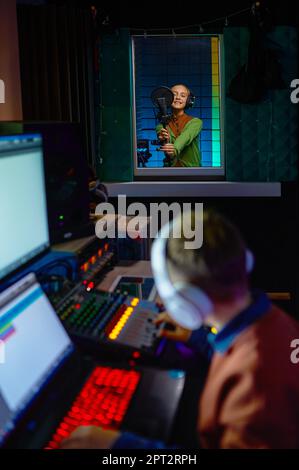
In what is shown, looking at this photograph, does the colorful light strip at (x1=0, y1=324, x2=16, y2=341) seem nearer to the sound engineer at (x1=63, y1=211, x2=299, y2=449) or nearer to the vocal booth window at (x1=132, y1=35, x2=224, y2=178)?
the sound engineer at (x1=63, y1=211, x2=299, y2=449)

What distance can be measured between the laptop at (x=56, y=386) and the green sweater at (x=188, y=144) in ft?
11.3

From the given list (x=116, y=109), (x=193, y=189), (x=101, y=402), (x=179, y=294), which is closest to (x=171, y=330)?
(x=101, y=402)

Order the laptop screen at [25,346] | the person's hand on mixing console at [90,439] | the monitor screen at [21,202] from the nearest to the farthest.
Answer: the person's hand on mixing console at [90,439]
the laptop screen at [25,346]
the monitor screen at [21,202]

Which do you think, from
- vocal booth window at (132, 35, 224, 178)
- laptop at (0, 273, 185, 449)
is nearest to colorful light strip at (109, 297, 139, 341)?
laptop at (0, 273, 185, 449)

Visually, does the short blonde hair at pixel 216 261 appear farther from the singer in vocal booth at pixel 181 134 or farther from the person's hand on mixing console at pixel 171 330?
the singer in vocal booth at pixel 181 134

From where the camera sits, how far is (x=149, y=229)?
2678 millimetres

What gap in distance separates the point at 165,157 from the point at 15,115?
1.96 m

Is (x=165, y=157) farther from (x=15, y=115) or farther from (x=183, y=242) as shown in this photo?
(x=183, y=242)

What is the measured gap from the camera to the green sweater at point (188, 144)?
4.75m

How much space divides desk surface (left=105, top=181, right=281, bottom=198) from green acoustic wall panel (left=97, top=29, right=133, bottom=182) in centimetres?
10

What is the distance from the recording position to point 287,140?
438 centimetres

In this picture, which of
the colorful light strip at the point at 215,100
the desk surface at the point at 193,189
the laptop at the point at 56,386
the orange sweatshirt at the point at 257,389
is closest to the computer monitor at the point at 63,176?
the laptop at the point at 56,386

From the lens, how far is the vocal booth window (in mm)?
4672
